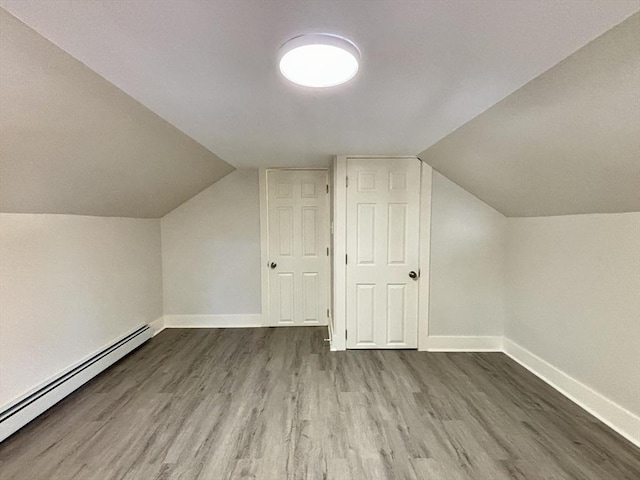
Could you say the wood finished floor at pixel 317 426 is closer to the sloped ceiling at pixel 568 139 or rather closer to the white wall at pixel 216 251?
the white wall at pixel 216 251

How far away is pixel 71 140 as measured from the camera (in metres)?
1.82

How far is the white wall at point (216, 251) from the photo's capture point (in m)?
4.23

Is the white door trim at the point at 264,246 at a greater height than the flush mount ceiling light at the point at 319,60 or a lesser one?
lesser

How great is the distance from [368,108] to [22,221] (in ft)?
8.05

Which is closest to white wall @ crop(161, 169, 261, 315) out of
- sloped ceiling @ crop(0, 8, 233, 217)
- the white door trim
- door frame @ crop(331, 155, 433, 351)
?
the white door trim

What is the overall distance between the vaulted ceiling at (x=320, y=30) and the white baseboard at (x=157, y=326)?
9.37 ft

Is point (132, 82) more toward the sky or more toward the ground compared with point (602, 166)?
more toward the sky

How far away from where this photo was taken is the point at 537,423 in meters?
2.28

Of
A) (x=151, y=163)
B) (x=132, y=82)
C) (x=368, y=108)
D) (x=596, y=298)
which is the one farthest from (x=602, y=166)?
(x=151, y=163)

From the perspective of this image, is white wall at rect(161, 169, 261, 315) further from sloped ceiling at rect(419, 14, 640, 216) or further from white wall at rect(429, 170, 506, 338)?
sloped ceiling at rect(419, 14, 640, 216)

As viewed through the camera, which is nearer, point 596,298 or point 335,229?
point 596,298

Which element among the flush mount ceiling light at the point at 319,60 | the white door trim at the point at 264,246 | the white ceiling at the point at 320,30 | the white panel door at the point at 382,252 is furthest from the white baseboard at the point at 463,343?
the flush mount ceiling light at the point at 319,60

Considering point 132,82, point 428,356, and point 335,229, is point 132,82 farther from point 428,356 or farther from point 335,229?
point 428,356

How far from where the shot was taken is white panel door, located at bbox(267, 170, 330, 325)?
Answer: 4.23m
